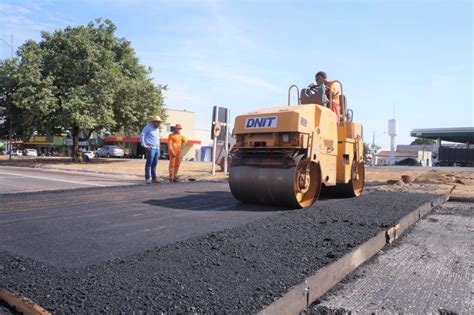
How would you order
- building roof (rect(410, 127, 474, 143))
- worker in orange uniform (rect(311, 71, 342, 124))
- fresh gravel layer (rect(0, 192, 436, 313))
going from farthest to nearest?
building roof (rect(410, 127, 474, 143)) → worker in orange uniform (rect(311, 71, 342, 124)) → fresh gravel layer (rect(0, 192, 436, 313))

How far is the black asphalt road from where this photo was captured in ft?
11.2

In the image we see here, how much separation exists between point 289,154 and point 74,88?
21687mm

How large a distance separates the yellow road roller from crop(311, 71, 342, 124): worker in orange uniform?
77 millimetres

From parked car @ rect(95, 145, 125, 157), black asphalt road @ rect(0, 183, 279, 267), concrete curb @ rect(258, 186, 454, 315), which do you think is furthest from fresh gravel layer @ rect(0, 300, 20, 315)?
parked car @ rect(95, 145, 125, 157)

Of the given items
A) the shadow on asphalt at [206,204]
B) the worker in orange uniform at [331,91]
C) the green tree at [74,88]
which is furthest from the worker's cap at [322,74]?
the green tree at [74,88]

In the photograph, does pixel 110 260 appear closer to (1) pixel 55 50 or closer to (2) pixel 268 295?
(2) pixel 268 295

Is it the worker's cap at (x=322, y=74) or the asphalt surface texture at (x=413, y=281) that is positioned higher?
the worker's cap at (x=322, y=74)

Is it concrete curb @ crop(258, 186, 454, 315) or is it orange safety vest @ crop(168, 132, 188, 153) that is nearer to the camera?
concrete curb @ crop(258, 186, 454, 315)

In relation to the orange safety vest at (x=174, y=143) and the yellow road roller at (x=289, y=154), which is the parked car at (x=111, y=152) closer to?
the orange safety vest at (x=174, y=143)

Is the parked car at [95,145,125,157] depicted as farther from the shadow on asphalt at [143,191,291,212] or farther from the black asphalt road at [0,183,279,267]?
the shadow on asphalt at [143,191,291,212]

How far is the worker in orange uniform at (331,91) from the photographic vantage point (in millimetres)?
7377

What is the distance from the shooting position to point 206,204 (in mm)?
6281

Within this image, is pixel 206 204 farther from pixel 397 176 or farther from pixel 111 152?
pixel 111 152

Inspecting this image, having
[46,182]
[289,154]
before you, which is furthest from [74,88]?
[289,154]
